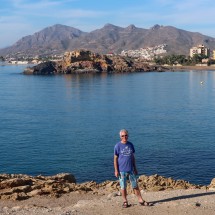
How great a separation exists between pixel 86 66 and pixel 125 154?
14632 centimetres

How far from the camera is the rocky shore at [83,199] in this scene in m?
10.8

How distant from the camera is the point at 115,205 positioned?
1117cm

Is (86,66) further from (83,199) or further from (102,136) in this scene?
(83,199)

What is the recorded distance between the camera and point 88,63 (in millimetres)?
158125

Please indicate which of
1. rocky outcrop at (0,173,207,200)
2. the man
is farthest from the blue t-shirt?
rocky outcrop at (0,173,207,200)

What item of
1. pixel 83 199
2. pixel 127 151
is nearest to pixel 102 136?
pixel 83 199

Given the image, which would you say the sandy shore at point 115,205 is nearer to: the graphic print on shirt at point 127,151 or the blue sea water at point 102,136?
the graphic print on shirt at point 127,151

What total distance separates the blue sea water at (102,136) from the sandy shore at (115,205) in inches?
479

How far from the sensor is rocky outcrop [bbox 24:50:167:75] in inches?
6043

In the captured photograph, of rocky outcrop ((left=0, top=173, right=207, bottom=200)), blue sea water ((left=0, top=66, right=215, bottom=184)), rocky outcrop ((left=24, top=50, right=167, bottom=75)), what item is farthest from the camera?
rocky outcrop ((left=24, top=50, right=167, bottom=75))

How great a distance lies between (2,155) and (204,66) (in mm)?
165622

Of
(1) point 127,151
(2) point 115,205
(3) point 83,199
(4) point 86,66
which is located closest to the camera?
(1) point 127,151

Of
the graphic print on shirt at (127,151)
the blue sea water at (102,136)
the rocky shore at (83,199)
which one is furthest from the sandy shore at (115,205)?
the blue sea water at (102,136)

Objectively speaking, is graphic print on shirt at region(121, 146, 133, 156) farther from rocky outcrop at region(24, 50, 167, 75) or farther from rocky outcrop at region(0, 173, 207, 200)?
rocky outcrop at region(24, 50, 167, 75)
